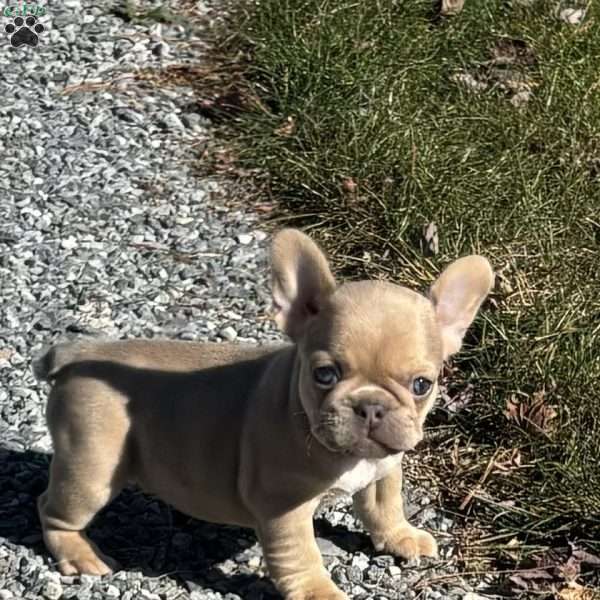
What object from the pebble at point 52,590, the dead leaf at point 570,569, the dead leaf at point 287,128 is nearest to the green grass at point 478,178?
the dead leaf at point 287,128

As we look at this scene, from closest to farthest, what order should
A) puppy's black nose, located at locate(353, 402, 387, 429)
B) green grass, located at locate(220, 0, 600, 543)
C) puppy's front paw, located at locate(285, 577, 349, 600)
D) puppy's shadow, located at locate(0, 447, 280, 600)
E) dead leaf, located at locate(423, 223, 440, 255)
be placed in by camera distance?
puppy's black nose, located at locate(353, 402, 387, 429)
puppy's front paw, located at locate(285, 577, 349, 600)
puppy's shadow, located at locate(0, 447, 280, 600)
green grass, located at locate(220, 0, 600, 543)
dead leaf, located at locate(423, 223, 440, 255)

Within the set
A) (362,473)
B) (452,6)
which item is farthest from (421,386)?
(452,6)

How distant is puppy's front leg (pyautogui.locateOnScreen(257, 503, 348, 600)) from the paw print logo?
14.0 feet

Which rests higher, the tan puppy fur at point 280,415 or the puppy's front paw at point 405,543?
the tan puppy fur at point 280,415

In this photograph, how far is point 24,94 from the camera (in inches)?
283

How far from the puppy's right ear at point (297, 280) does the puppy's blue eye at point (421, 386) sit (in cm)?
37

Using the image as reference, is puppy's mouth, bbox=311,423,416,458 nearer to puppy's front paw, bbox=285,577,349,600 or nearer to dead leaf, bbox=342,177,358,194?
puppy's front paw, bbox=285,577,349,600

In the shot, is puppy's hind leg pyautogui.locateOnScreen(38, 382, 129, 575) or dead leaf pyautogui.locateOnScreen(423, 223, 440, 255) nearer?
puppy's hind leg pyautogui.locateOnScreen(38, 382, 129, 575)

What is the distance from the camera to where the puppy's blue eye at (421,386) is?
3812mm

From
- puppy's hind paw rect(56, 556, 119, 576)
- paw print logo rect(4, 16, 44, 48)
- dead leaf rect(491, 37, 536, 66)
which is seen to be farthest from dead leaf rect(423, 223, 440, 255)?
paw print logo rect(4, 16, 44, 48)

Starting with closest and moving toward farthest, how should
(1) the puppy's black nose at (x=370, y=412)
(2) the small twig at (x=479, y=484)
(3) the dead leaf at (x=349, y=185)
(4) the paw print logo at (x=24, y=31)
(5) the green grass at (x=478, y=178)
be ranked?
(1) the puppy's black nose at (x=370, y=412), (2) the small twig at (x=479, y=484), (5) the green grass at (x=478, y=178), (3) the dead leaf at (x=349, y=185), (4) the paw print logo at (x=24, y=31)

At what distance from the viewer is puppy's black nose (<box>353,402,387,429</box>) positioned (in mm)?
3695

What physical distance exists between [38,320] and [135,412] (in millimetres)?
1495

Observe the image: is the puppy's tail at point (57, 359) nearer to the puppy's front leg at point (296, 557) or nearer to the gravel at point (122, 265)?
the gravel at point (122, 265)
